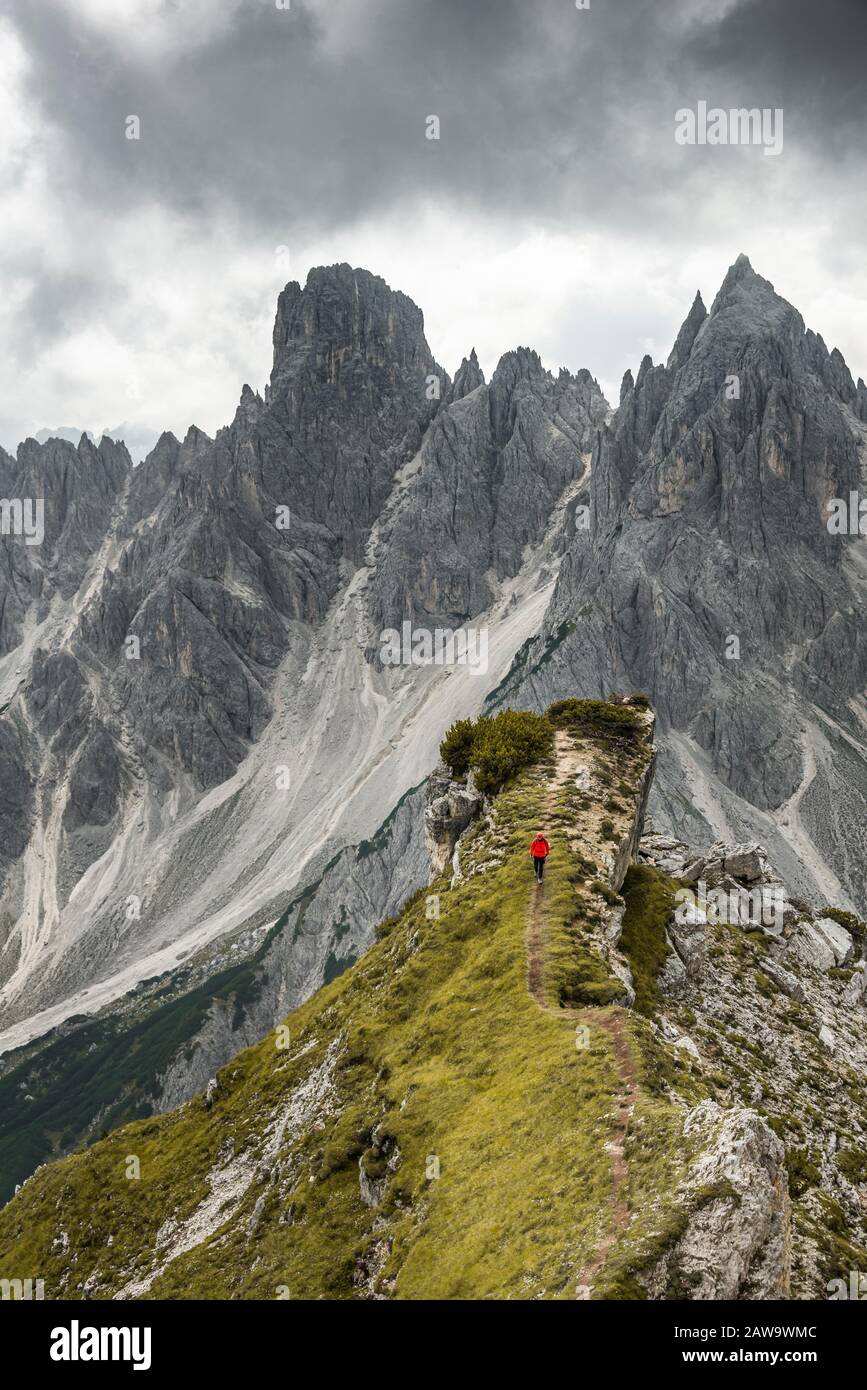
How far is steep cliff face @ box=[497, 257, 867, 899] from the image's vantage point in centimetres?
16500

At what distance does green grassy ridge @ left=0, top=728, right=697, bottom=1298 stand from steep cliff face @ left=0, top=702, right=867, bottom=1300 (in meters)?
0.09

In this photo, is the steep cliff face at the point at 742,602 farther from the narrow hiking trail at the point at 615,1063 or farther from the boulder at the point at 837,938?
the narrow hiking trail at the point at 615,1063

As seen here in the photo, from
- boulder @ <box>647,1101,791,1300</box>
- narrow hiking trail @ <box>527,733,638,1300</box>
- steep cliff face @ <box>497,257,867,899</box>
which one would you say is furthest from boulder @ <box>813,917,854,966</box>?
steep cliff face @ <box>497,257,867,899</box>

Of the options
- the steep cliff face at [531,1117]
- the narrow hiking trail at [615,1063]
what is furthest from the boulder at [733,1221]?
the narrow hiking trail at [615,1063]

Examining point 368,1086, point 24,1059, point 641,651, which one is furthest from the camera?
point 641,651

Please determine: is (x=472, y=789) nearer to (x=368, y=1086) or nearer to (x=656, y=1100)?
(x=368, y=1086)

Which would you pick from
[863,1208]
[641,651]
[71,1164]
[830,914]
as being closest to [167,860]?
[641,651]

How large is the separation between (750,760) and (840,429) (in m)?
87.9

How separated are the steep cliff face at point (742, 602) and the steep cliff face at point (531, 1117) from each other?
422 ft

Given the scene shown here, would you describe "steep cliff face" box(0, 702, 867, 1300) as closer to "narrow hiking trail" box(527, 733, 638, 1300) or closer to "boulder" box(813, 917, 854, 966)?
"narrow hiking trail" box(527, 733, 638, 1300)

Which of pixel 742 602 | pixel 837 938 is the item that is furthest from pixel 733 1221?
pixel 742 602

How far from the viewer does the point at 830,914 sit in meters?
40.8

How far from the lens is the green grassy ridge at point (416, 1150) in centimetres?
1484

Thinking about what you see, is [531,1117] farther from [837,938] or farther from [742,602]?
[742,602]
